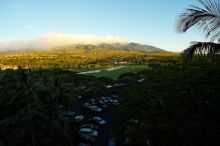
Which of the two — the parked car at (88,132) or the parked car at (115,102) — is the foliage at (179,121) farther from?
the parked car at (115,102)

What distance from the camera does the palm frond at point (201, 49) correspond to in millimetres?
11273

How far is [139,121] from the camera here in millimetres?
42562

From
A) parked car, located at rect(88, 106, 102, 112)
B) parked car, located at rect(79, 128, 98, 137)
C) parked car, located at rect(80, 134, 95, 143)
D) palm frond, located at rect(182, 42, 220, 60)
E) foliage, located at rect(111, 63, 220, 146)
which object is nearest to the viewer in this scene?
palm frond, located at rect(182, 42, 220, 60)

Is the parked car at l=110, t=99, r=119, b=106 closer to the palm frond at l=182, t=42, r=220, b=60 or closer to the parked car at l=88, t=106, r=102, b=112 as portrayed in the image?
the parked car at l=88, t=106, r=102, b=112

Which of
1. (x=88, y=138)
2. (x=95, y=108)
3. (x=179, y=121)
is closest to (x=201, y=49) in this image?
(x=179, y=121)

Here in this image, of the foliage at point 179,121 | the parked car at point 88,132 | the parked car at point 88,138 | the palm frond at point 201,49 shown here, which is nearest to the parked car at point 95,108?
the foliage at point 179,121

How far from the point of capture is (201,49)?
11.4 m

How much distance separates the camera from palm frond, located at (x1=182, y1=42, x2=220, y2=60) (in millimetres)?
11273

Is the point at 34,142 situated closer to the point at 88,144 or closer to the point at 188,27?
the point at 88,144

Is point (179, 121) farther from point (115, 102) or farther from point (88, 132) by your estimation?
point (115, 102)

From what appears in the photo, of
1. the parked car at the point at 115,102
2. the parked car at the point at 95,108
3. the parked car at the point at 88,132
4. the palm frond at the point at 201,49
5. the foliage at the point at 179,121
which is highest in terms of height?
the palm frond at the point at 201,49

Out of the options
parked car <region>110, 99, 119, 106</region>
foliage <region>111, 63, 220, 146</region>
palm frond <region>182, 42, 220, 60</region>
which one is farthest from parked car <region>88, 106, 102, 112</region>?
palm frond <region>182, 42, 220, 60</region>

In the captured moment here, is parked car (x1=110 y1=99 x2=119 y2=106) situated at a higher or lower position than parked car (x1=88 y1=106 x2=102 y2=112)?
lower

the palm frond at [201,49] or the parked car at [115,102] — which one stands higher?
the palm frond at [201,49]
